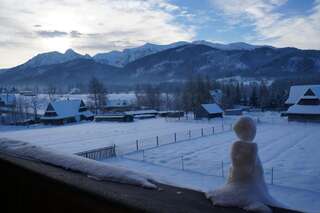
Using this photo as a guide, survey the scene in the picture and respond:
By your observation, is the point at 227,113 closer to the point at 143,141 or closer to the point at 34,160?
the point at 143,141

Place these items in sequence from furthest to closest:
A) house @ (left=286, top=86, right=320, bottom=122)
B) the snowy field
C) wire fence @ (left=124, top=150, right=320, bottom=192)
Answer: house @ (left=286, top=86, right=320, bottom=122)
wire fence @ (left=124, top=150, right=320, bottom=192)
the snowy field

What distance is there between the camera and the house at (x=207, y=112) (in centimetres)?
5175

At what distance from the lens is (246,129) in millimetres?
2371

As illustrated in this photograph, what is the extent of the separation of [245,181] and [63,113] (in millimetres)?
53161

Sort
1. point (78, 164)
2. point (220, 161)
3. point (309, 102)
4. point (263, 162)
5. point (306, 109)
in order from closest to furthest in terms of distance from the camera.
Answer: point (78, 164) → point (263, 162) → point (220, 161) → point (306, 109) → point (309, 102)

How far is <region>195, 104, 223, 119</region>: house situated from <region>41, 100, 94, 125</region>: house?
65.7 feet

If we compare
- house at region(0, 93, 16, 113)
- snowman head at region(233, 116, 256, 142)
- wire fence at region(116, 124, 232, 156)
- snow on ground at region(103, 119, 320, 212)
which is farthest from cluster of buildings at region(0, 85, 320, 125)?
snowman head at region(233, 116, 256, 142)

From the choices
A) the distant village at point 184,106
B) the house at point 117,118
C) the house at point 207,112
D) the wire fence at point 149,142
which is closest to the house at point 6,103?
the distant village at point 184,106

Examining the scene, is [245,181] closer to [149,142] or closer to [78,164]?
[78,164]

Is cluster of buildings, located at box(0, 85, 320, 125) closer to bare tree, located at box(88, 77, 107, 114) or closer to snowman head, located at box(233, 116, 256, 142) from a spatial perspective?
bare tree, located at box(88, 77, 107, 114)

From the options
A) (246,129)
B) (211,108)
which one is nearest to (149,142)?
(246,129)

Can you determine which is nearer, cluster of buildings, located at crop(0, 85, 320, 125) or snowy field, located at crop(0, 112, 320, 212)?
snowy field, located at crop(0, 112, 320, 212)

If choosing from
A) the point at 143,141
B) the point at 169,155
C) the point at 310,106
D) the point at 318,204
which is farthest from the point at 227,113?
the point at 318,204

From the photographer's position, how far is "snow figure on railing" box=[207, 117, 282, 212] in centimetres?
176
